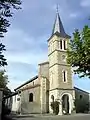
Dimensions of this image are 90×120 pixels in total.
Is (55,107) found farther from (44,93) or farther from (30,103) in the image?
(30,103)

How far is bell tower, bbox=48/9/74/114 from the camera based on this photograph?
47.1 m

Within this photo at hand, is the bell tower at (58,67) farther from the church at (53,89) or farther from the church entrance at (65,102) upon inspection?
the church entrance at (65,102)

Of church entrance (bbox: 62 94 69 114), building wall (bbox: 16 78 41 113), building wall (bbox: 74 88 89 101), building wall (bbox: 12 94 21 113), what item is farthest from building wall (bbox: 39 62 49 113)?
building wall (bbox: 74 88 89 101)

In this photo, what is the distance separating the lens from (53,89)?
47781mm

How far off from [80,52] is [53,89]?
3556 centimetres

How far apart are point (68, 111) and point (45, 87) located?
7.28m

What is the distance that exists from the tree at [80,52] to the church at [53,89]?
32346mm

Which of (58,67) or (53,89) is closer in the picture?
(53,89)

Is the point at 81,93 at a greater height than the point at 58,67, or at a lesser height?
lesser

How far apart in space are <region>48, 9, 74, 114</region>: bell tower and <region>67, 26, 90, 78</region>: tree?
31.2 m

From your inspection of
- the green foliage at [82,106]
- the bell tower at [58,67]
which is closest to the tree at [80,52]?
the bell tower at [58,67]

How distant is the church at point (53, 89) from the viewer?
46.9 m

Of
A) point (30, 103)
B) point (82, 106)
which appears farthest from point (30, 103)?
point (82, 106)

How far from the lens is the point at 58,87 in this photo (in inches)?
1833
